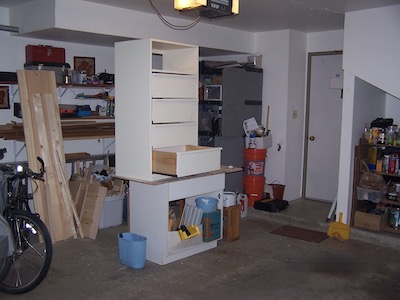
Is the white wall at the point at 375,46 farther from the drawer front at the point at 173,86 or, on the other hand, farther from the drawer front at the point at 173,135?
the drawer front at the point at 173,135

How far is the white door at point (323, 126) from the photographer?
657 cm

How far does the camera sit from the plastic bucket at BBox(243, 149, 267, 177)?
6.48m

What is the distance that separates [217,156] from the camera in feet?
15.5

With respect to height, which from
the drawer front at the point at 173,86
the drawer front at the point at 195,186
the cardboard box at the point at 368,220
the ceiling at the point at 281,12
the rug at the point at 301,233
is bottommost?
the rug at the point at 301,233

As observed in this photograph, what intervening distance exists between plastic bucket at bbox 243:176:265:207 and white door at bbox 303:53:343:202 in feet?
2.84

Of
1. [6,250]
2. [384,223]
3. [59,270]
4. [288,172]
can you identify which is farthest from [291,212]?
[6,250]

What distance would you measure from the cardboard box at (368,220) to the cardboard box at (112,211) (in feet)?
9.47

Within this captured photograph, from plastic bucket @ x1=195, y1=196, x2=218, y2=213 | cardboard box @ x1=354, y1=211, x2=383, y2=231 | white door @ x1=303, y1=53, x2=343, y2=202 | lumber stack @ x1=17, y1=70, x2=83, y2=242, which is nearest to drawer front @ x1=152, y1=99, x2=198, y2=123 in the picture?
plastic bucket @ x1=195, y1=196, x2=218, y2=213

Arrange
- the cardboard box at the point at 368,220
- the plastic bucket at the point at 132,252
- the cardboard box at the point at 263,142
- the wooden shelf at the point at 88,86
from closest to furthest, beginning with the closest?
the plastic bucket at the point at 132,252 < the cardboard box at the point at 368,220 < the wooden shelf at the point at 88,86 < the cardboard box at the point at 263,142

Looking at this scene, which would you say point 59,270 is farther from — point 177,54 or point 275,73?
point 275,73

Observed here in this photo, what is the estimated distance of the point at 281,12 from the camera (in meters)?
5.36

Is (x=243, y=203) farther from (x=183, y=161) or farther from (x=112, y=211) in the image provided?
(x=183, y=161)

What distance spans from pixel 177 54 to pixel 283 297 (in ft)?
8.82

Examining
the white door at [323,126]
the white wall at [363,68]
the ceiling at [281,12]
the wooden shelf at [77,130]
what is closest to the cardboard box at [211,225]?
the white wall at [363,68]
